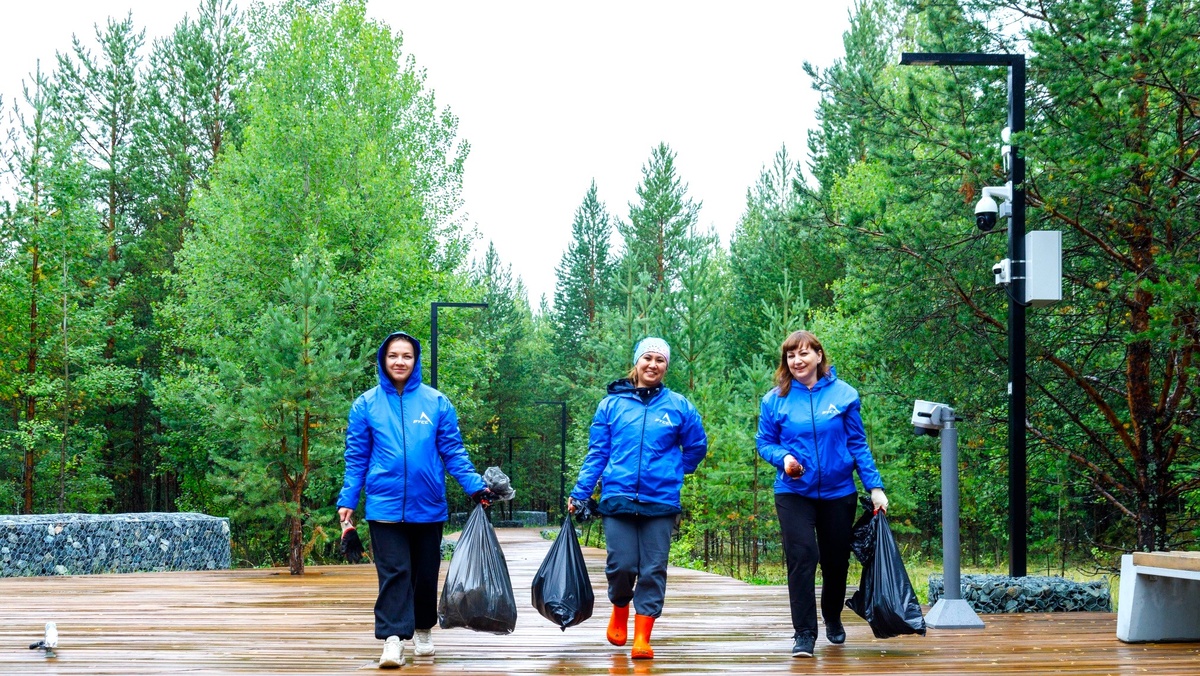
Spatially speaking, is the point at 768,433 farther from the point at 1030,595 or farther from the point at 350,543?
the point at 1030,595

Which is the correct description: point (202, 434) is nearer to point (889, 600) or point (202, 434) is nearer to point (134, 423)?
point (134, 423)

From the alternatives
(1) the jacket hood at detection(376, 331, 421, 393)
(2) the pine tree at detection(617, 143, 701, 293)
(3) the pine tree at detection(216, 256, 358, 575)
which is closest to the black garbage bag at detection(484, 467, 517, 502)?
(1) the jacket hood at detection(376, 331, 421, 393)

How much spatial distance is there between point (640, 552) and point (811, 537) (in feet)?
2.93

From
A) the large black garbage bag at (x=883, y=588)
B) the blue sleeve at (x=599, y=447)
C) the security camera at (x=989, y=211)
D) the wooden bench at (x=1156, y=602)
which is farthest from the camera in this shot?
the security camera at (x=989, y=211)

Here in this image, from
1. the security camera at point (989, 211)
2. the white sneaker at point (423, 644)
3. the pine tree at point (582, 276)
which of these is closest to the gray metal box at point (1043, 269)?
the security camera at point (989, 211)

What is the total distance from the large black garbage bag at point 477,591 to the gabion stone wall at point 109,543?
433 inches

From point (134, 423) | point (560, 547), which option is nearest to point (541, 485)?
point (134, 423)

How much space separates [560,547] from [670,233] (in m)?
42.5

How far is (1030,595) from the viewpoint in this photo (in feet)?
27.2

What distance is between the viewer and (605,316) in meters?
35.5

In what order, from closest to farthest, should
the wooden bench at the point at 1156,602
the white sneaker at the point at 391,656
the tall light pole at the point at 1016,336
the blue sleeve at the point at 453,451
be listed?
the white sneaker at the point at 391,656 → the blue sleeve at the point at 453,451 → the wooden bench at the point at 1156,602 → the tall light pole at the point at 1016,336

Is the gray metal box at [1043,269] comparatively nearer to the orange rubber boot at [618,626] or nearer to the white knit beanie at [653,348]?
the white knit beanie at [653,348]

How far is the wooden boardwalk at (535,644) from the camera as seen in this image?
5.48m

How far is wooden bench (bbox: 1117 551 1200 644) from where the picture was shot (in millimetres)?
6492
